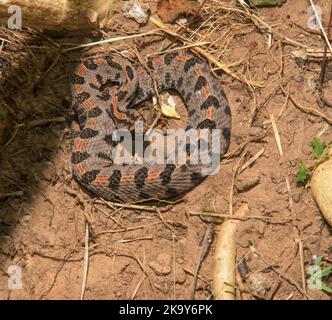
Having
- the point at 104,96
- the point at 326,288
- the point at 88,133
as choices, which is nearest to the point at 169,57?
the point at 104,96

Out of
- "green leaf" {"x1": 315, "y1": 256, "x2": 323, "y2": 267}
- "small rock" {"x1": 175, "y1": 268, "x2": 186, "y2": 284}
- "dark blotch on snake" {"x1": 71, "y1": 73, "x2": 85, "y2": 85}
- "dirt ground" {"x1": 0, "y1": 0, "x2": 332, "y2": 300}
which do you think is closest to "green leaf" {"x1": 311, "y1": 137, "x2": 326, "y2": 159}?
"dirt ground" {"x1": 0, "y1": 0, "x2": 332, "y2": 300}

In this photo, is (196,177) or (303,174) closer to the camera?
(303,174)

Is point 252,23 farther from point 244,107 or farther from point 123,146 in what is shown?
point 123,146

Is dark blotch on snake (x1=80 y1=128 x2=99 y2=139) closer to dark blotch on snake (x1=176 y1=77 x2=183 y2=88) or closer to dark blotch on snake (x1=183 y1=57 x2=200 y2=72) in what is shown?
dark blotch on snake (x1=176 y1=77 x2=183 y2=88)

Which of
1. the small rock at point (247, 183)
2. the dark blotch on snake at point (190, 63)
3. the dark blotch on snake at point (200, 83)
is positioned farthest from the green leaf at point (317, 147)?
the dark blotch on snake at point (190, 63)

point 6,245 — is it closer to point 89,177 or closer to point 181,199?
point 89,177

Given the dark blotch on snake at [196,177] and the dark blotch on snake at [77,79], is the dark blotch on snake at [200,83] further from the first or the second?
the dark blotch on snake at [77,79]
